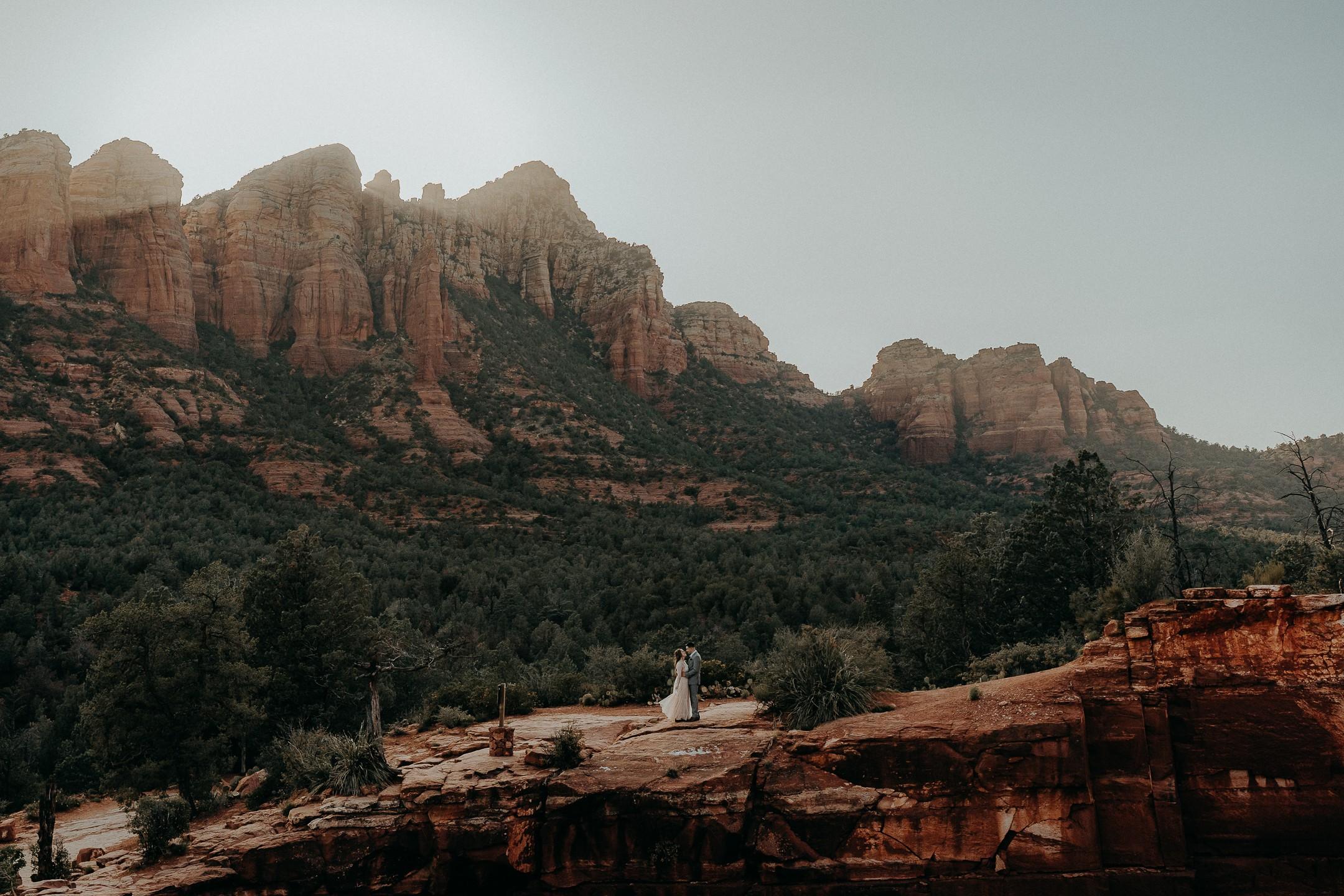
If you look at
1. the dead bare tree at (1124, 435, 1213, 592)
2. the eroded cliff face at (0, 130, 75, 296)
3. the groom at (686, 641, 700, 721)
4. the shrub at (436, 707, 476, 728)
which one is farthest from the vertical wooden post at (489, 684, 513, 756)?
the eroded cliff face at (0, 130, 75, 296)

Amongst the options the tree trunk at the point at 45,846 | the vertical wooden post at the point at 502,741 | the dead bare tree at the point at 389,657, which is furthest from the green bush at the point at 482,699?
the tree trunk at the point at 45,846

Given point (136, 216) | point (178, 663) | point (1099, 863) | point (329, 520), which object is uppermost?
point (136, 216)

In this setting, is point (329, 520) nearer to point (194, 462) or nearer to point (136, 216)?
point (194, 462)

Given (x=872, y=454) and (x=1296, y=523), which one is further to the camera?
(x=872, y=454)

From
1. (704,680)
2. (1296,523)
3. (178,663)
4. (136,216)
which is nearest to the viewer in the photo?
(178,663)

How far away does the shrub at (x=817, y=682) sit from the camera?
1294 centimetres

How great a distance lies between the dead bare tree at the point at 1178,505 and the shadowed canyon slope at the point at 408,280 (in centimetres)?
2072

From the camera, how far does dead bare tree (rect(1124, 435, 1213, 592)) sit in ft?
77.8

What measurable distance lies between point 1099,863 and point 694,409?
64.2 meters

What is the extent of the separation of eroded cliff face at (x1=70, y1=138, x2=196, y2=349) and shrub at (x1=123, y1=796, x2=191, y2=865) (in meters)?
55.0

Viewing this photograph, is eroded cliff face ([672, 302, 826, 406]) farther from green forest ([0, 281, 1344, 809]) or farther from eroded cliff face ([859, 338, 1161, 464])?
green forest ([0, 281, 1344, 809])

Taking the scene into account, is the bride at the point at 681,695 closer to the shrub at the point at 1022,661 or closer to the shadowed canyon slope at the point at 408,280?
the shrub at the point at 1022,661

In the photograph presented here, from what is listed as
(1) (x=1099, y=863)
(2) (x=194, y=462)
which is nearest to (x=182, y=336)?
(2) (x=194, y=462)

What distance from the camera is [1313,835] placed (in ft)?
35.4
